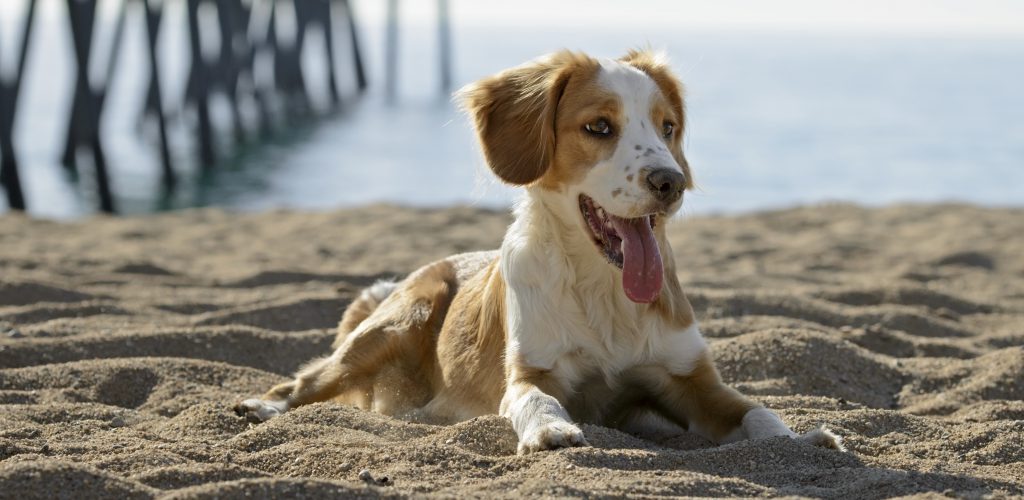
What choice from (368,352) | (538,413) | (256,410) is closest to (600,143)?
(538,413)

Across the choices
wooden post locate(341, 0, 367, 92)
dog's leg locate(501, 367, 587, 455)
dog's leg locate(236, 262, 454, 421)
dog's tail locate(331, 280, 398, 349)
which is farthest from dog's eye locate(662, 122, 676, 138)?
wooden post locate(341, 0, 367, 92)

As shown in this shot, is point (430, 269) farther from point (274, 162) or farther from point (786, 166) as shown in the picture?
point (786, 166)

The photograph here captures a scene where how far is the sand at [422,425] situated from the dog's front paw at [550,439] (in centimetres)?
11

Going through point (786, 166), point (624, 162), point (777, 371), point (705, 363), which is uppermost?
point (624, 162)

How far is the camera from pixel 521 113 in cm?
504

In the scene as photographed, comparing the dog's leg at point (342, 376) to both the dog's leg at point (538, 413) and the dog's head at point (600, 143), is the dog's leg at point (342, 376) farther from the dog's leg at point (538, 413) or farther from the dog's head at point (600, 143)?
the dog's head at point (600, 143)

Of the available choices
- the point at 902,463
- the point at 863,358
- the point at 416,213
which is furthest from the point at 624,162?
the point at 416,213

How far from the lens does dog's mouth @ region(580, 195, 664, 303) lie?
188 inches

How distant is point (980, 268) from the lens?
10.4 m

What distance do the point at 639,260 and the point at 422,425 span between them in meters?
1.05

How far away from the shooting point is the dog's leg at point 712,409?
4.67m

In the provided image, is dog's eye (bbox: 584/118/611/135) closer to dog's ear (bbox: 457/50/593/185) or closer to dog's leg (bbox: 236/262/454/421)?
dog's ear (bbox: 457/50/593/185)

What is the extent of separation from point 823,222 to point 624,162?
8.92 metres

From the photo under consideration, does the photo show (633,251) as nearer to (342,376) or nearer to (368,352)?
(368,352)
